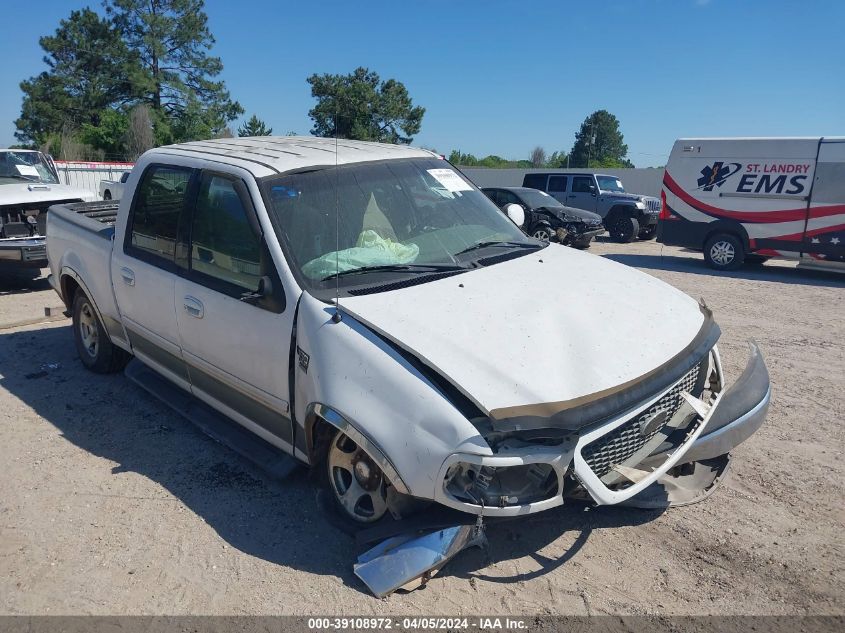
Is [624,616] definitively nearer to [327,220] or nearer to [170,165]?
[327,220]

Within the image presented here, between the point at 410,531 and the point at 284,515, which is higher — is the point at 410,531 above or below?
above

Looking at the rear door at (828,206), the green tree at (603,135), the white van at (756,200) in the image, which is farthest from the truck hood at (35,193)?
the green tree at (603,135)

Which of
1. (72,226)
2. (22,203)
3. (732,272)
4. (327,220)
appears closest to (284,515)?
(327,220)

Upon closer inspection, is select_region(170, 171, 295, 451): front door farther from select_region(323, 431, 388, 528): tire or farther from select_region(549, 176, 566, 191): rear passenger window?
select_region(549, 176, 566, 191): rear passenger window

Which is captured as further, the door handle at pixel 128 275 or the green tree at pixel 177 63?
the green tree at pixel 177 63

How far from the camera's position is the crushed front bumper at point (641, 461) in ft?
8.66

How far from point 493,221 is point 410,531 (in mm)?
2275

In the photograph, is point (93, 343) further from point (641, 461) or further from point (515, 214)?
point (641, 461)

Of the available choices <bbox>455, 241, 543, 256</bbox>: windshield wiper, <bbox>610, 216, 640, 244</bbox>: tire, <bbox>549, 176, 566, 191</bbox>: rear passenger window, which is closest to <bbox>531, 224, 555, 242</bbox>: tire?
<bbox>610, 216, 640, 244</bbox>: tire

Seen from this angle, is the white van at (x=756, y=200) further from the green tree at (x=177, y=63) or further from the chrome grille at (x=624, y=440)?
the green tree at (x=177, y=63)


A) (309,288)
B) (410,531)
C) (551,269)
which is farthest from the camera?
(551,269)

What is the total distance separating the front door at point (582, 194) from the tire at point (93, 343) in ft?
50.8

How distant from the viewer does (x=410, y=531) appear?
2926 millimetres

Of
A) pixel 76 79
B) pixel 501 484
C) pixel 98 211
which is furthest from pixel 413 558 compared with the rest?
pixel 76 79
